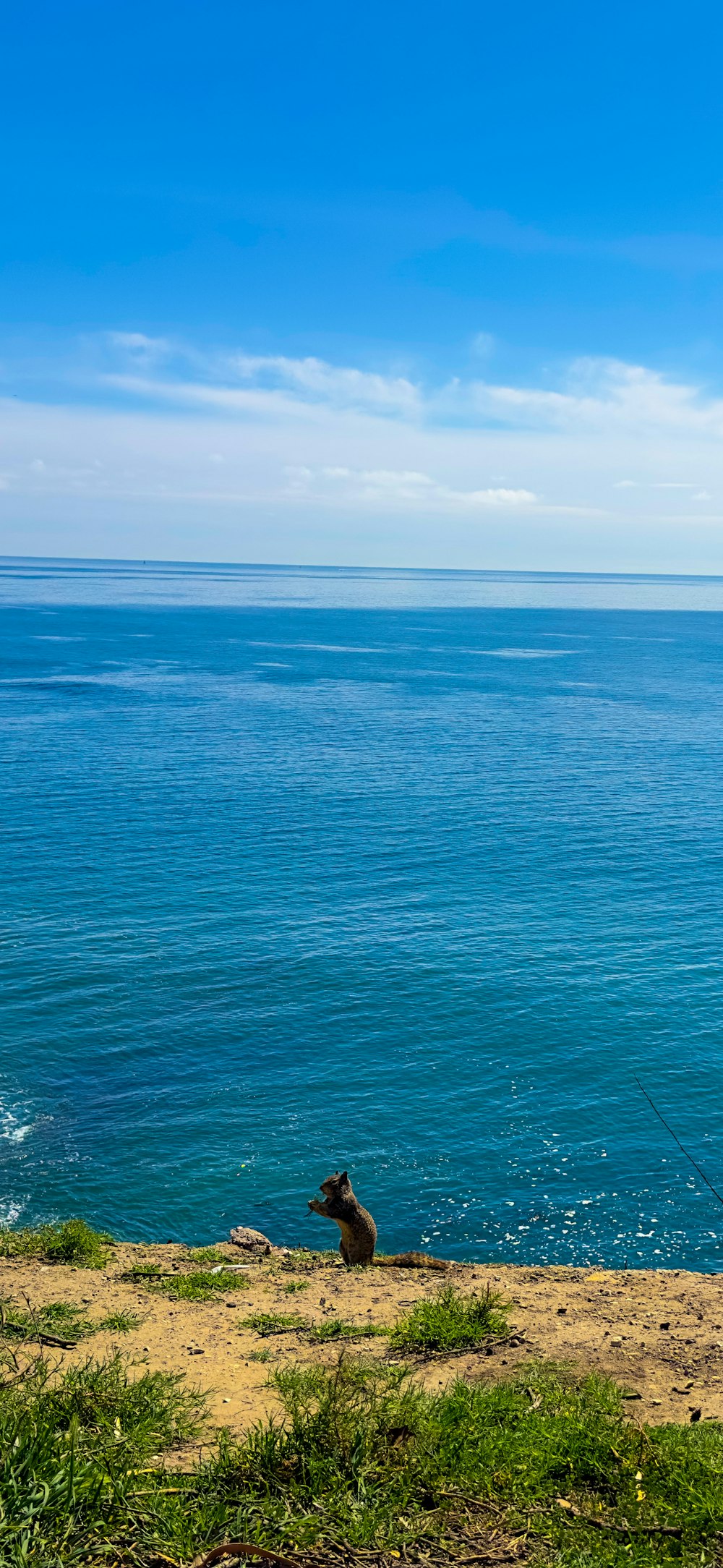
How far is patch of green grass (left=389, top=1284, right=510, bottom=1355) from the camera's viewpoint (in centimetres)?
1566

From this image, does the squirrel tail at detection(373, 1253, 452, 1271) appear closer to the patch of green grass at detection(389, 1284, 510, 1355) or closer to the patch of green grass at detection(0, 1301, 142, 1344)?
the patch of green grass at detection(389, 1284, 510, 1355)

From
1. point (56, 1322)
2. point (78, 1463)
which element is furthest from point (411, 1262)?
point (78, 1463)

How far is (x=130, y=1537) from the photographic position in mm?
9133

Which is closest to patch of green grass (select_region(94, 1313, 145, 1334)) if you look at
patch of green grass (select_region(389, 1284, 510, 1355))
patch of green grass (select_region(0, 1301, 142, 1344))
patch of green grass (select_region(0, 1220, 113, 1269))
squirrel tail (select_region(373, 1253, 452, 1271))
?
patch of green grass (select_region(0, 1301, 142, 1344))

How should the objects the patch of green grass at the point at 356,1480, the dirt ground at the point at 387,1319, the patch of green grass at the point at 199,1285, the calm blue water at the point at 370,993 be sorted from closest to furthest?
the patch of green grass at the point at 356,1480, the dirt ground at the point at 387,1319, the patch of green grass at the point at 199,1285, the calm blue water at the point at 370,993

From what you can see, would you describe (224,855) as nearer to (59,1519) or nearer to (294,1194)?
(294,1194)

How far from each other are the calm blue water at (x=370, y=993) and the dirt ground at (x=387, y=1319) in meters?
7.50

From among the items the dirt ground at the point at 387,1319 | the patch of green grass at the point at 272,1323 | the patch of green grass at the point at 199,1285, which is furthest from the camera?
the patch of green grass at the point at 199,1285

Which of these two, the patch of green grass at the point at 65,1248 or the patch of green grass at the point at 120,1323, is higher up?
the patch of green grass at the point at 120,1323

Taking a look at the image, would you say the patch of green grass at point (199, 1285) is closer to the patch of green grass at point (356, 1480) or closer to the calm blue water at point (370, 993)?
the patch of green grass at point (356, 1480)

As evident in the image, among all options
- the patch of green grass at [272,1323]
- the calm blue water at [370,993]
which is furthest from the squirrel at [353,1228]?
the calm blue water at [370,993]

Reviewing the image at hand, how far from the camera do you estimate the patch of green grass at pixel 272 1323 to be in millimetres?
16484

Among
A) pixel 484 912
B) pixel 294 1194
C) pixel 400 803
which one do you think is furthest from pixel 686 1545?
pixel 400 803

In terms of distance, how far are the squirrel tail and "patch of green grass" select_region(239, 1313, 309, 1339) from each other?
5.28 m
